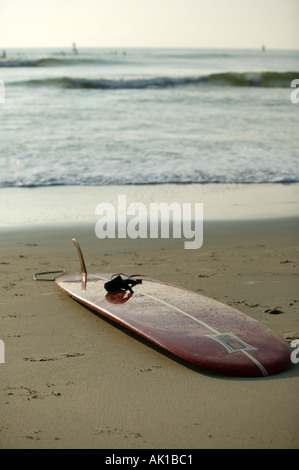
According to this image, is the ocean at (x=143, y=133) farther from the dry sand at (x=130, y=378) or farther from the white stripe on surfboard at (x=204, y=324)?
the white stripe on surfboard at (x=204, y=324)

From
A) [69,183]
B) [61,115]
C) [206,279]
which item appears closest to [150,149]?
[69,183]

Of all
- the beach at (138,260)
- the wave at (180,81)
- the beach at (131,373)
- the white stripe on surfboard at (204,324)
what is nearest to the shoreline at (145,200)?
the beach at (138,260)

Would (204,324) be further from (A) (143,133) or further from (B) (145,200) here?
(A) (143,133)

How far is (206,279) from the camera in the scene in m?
4.98

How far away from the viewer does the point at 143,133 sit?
13.7m

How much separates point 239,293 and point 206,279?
0.45 meters

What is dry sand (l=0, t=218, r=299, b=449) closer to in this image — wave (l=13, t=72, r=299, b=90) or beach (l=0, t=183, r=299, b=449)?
beach (l=0, t=183, r=299, b=449)

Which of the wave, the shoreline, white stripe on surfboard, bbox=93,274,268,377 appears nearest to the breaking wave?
the wave

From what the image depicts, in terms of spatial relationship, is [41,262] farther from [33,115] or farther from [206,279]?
[33,115]

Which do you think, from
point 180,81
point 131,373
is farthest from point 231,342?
point 180,81

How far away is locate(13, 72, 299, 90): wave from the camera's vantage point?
23.8 meters

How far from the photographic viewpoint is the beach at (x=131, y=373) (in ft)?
8.34

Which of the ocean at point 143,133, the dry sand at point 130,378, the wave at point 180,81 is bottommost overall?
the dry sand at point 130,378

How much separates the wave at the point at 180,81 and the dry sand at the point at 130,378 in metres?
19.2
